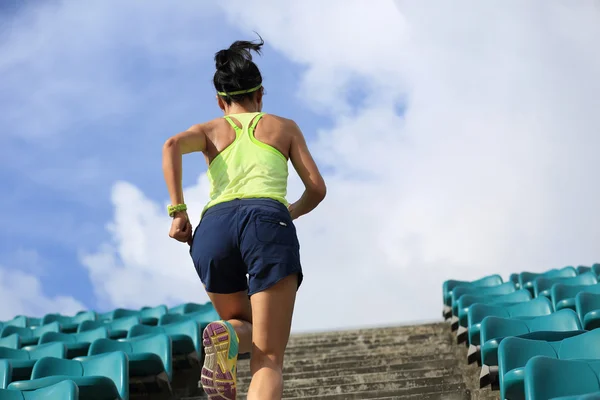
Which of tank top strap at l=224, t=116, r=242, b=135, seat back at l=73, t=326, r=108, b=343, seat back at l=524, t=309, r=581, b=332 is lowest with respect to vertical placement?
seat back at l=524, t=309, r=581, b=332

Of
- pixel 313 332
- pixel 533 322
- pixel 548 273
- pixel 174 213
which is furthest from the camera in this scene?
pixel 548 273

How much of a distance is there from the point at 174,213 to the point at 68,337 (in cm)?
471

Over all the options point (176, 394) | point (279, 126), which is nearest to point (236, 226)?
point (279, 126)

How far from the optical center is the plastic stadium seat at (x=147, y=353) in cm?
553

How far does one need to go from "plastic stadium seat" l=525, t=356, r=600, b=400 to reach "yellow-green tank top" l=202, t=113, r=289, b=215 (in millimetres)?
1313

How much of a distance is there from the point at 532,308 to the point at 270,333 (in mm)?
3916

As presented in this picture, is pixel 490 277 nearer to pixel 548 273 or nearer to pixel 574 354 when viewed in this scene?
pixel 548 273

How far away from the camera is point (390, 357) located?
291 inches

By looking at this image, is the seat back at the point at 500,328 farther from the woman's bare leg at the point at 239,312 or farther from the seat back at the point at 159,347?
the woman's bare leg at the point at 239,312

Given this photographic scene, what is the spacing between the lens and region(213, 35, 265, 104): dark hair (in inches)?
127

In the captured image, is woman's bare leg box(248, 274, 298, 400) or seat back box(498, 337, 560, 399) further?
seat back box(498, 337, 560, 399)

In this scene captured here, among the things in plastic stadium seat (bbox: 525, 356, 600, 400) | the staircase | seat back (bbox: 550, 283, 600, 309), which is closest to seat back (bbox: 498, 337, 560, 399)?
plastic stadium seat (bbox: 525, 356, 600, 400)

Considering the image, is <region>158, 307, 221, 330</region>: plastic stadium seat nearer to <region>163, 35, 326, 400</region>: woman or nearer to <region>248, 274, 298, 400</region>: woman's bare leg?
<region>163, 35, 326, 400</region>: woman

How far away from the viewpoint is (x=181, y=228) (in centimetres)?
303
